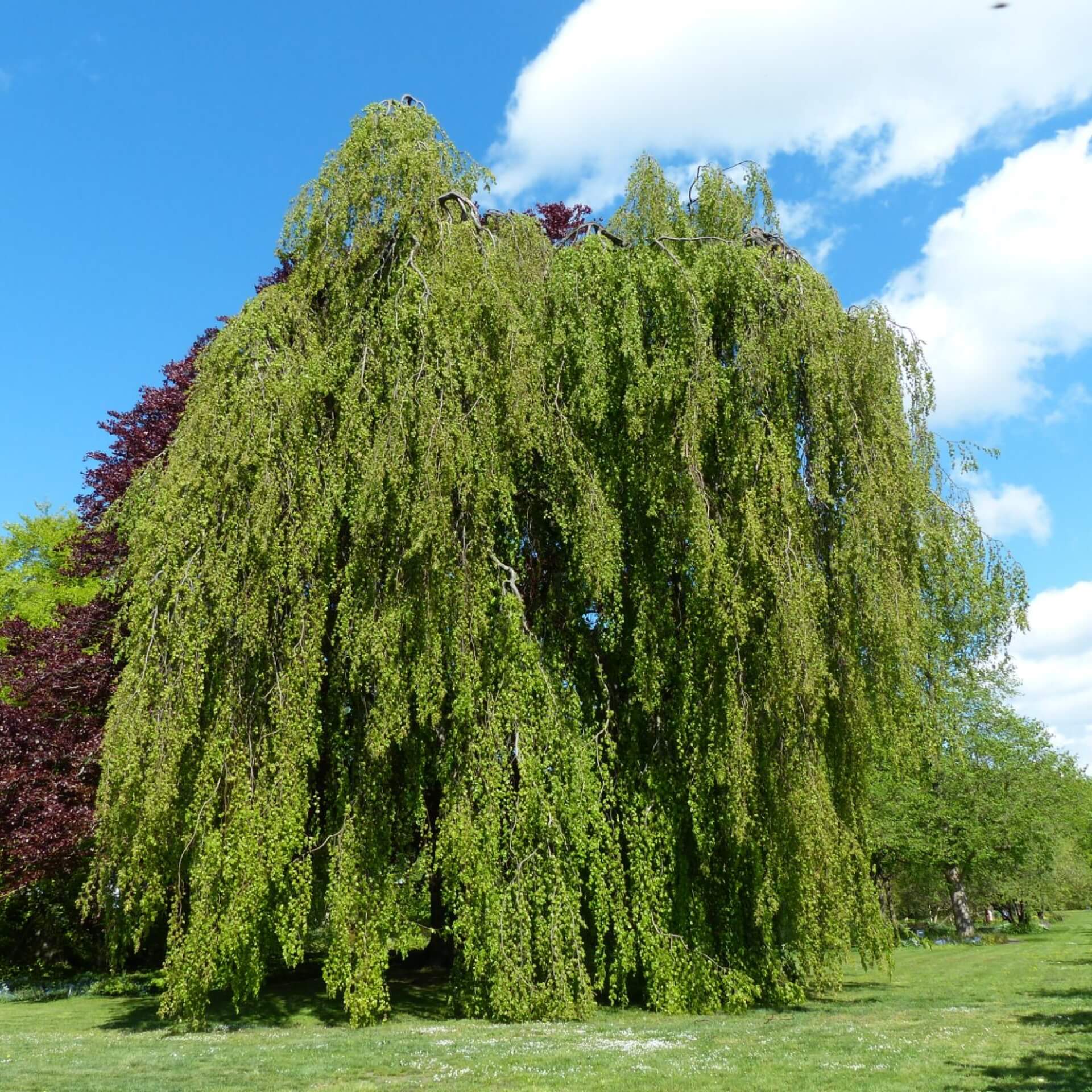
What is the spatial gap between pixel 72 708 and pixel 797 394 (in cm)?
1182

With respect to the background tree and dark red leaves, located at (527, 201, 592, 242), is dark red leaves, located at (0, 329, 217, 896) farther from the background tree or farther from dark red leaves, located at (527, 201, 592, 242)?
the background tree

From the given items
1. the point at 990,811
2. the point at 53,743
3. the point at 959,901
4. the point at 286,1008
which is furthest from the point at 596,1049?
the point at 959,901

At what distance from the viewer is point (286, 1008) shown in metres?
10.1

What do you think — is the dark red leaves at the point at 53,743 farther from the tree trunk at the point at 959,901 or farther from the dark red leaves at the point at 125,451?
the tree trunk at the point at 959,901

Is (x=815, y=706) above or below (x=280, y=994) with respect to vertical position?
above

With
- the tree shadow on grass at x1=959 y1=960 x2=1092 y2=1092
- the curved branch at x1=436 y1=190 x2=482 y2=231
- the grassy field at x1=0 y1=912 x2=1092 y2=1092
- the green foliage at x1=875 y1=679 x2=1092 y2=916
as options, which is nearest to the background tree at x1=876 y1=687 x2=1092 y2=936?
the green foliage at x1=875 y1=679 x2=1092 y2=916

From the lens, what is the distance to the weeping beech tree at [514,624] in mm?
8617

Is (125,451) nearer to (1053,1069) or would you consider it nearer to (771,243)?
(771,243)

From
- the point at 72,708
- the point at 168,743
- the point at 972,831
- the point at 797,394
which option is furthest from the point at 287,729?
the point at 972,831

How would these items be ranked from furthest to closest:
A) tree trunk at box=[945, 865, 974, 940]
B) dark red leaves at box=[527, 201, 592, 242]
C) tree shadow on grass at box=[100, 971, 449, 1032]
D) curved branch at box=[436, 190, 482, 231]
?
1. tree trunk at box=[945, 865, 974, 940]
2. dark red leaves at box=[527, 201, 592, 242]
3. curved branch at box=[436, 190, 482, 231]
4. tree shadow on grass at box=[100, 971, 449, 1032]

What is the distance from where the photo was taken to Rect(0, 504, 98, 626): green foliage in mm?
20375

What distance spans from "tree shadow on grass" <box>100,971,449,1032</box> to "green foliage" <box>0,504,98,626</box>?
10.2 m

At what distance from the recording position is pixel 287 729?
8.79 metres

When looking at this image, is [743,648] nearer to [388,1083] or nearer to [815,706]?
[815,706]
